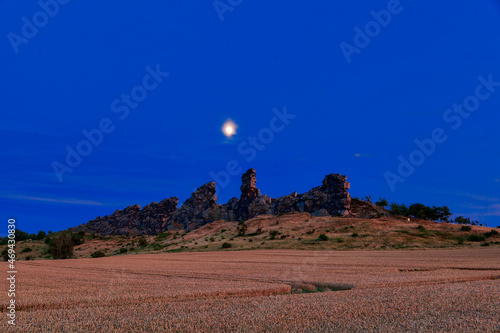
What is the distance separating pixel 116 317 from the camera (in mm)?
4660

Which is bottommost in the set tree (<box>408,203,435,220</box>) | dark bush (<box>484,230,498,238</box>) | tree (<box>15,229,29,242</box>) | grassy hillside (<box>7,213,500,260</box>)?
dark bush (<box>484,230,498,238</box>)

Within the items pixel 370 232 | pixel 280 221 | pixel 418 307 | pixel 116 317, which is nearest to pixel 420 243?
pixel 370 232

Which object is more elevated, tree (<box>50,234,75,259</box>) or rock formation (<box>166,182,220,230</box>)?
rock formation (<box>166,182,220,230</box>)

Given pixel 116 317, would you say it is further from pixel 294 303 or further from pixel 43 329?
pixel 294 303

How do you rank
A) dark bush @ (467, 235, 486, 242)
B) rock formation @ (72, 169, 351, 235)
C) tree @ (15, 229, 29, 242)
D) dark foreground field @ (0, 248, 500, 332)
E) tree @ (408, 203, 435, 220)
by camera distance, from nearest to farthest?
dark foreground field @ (0, 248, 500, 332) → dark bush @ (467, 235, 486, 242) → rock formation @ (72, 169, 351, 235) → tree @ (15, 229, 29, 242) → tree @ (408, 203, 435, 220)

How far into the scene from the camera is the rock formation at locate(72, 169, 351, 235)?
6838 centimetres

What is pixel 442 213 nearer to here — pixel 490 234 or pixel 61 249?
pixel 490 234

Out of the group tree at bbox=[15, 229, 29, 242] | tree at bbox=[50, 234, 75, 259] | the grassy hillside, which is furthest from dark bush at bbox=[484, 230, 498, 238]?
tree at bbox=[15, 229, 29, 242]

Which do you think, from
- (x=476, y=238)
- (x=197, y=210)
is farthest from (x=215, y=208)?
(x=476, y=238)

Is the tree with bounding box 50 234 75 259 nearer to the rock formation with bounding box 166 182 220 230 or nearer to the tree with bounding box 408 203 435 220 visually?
the rock formation with bounding box 166 182 220 230

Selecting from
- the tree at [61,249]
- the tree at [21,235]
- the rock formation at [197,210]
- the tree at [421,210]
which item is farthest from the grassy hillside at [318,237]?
the tree at [421,210]

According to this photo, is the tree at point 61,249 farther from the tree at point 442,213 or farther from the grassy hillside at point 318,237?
the tree at point 442,213

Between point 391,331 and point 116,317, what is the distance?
11.0 feet

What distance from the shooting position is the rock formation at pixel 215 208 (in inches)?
2692
